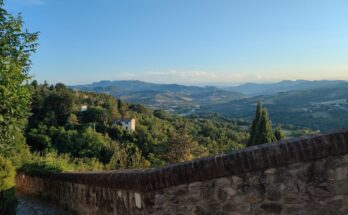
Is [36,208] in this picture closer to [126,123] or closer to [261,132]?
[261,132]

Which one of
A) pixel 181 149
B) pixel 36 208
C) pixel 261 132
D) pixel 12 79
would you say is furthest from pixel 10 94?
pixel 261 132

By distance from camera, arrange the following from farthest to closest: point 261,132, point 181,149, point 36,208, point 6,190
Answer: point 261,132 < point 181,149 < point 36,208 < point 6,190

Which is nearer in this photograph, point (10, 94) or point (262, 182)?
point (262, 182)

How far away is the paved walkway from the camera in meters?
9.15

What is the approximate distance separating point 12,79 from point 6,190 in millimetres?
2092

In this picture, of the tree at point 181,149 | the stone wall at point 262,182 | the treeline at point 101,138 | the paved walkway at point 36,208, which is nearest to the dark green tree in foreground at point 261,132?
the treeline at point 101,138

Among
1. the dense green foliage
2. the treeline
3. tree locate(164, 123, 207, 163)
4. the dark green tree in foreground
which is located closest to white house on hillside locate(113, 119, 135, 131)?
the treeline

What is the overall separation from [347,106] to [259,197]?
128 metres

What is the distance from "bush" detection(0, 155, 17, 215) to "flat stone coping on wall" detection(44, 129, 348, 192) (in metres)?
4.47

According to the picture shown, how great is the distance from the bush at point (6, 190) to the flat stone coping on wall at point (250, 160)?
4.47m

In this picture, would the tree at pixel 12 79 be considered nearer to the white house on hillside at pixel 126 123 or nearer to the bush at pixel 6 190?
the bush at pixel 6 190

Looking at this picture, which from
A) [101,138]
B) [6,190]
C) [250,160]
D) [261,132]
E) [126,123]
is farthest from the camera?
[126,123]

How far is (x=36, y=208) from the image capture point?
9.70m

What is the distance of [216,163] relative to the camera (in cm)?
404
